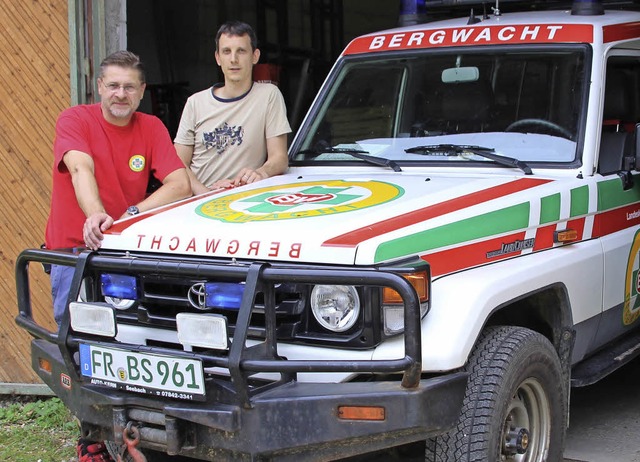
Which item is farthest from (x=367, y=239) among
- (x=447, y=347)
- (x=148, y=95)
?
(x=148, y=95)

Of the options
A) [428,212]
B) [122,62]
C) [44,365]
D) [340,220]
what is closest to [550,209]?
[428,212]

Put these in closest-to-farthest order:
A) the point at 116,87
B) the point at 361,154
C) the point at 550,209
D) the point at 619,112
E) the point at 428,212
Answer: the point at 428,212
the point at 550,209
the point at 116,87
the point at 361,154
the point at 619,112

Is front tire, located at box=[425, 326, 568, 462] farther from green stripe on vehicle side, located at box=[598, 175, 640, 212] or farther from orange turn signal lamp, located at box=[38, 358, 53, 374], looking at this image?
orange turn signal lamp, located at box=[38, 358, 53, 374]

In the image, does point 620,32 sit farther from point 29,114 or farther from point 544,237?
point 29,114

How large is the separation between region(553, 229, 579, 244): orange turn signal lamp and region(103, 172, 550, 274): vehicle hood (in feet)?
0.74

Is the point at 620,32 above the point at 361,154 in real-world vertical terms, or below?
above

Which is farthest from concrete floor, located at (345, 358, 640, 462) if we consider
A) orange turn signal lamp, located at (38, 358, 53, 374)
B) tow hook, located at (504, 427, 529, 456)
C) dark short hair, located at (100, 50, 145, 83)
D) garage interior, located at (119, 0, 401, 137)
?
garage interior, located at (119, 0, 401, 137)

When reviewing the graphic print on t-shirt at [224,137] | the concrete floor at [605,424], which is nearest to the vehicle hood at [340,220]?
the graphic print on t-shirt at [224,137]

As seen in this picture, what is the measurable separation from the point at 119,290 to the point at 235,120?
158cm

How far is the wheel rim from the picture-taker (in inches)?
134

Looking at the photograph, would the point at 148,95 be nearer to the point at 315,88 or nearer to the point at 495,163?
the point at 315,88

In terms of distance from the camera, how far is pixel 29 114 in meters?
5.54

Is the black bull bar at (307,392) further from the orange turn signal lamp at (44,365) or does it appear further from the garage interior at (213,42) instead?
the garage interior at (213,42)

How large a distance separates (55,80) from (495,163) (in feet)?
9.11
